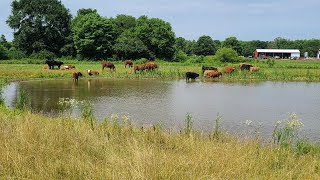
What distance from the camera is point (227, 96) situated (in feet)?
60.8

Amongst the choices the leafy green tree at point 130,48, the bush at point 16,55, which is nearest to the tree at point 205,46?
the leafy green tree at point 130,48

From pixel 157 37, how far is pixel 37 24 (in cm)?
1885

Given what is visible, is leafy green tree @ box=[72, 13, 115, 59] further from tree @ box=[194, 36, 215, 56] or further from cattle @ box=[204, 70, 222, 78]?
tree @ box=[194, 36, 215, 56]

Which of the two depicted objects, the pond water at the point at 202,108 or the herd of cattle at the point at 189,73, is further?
the herd of cattle at the point at 189,73

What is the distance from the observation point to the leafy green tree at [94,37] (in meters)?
53.1

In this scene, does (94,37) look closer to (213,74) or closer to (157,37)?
(157,37)

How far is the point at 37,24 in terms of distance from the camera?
55219 mm

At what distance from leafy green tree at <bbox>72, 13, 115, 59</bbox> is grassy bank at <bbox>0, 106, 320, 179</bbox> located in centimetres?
4663

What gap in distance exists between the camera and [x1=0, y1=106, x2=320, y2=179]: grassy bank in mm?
4801

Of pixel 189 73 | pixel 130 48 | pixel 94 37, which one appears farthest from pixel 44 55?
pixel 189 73

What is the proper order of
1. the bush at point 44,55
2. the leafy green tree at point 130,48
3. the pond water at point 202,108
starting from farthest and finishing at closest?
the bush at point 44,55
the leafy green tree at point 130,48
the pond water at point 202,108

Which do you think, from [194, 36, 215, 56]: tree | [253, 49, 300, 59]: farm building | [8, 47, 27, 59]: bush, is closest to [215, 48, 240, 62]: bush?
[8, 47, 27, 59]: bush

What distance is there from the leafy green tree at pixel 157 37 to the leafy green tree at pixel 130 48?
3601 mm

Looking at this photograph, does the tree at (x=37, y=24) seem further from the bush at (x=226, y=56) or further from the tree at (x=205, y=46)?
the tree at (x=205, y=46)
